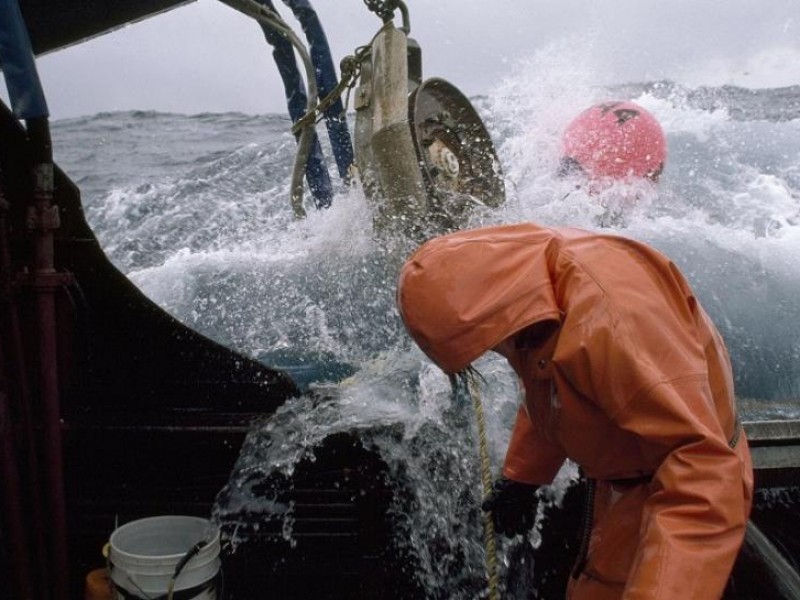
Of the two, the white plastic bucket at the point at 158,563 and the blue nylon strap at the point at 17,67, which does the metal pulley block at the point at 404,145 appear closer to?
the blue nylon strap at the point at 17,67

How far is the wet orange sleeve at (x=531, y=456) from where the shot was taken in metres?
2.52

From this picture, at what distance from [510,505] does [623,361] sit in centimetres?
129

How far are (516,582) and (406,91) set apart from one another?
3.06 meters

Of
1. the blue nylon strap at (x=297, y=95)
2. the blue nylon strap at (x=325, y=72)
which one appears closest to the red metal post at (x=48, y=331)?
the blue nylon strap at (x=325, y=72)

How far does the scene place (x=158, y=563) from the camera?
229 centimetres

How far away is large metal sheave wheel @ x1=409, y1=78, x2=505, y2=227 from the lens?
14.9 feet

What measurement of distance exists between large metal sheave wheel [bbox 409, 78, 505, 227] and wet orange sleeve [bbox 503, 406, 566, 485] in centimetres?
216

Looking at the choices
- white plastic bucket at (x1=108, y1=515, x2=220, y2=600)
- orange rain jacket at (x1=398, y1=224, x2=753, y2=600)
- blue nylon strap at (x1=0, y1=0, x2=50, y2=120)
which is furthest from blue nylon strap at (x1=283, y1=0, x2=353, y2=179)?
orange rain jacket at (x1=398, y1=224, x2=753, y2=600)

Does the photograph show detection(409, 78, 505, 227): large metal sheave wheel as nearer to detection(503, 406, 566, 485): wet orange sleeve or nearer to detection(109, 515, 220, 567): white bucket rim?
detection(503, 406, 566, 485): wet orange sleeve

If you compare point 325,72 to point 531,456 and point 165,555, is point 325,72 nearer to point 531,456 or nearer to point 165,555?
point 531,456

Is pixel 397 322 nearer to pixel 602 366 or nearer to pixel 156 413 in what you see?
pixel 156 413

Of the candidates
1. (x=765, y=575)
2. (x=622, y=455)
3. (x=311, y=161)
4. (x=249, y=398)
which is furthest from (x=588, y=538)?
(x=311, y=161)

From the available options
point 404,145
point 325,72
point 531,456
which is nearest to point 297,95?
point 325,72

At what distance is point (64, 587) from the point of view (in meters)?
2.45
